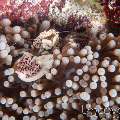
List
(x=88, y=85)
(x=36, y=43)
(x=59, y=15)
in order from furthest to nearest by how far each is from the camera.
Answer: (x=59, y=15) → (x=36, y=43) → (x=88, y=85)

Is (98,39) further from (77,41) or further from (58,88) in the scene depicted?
(58,88)

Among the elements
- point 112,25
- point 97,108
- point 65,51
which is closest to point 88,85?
point 97,108

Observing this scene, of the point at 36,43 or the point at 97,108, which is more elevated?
the point at 36,43

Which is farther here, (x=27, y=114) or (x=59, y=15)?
(x=59, y=15)

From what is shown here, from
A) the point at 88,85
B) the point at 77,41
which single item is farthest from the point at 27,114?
the point at 77,41

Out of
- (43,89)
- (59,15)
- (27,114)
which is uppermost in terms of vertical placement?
(59,15)

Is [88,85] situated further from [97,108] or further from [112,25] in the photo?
[112,25]

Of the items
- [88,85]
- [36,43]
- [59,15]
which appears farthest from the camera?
[59,15]

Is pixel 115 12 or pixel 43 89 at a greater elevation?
pixel 115 12

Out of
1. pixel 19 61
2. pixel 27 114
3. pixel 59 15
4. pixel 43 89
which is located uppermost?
pixel 59 15
